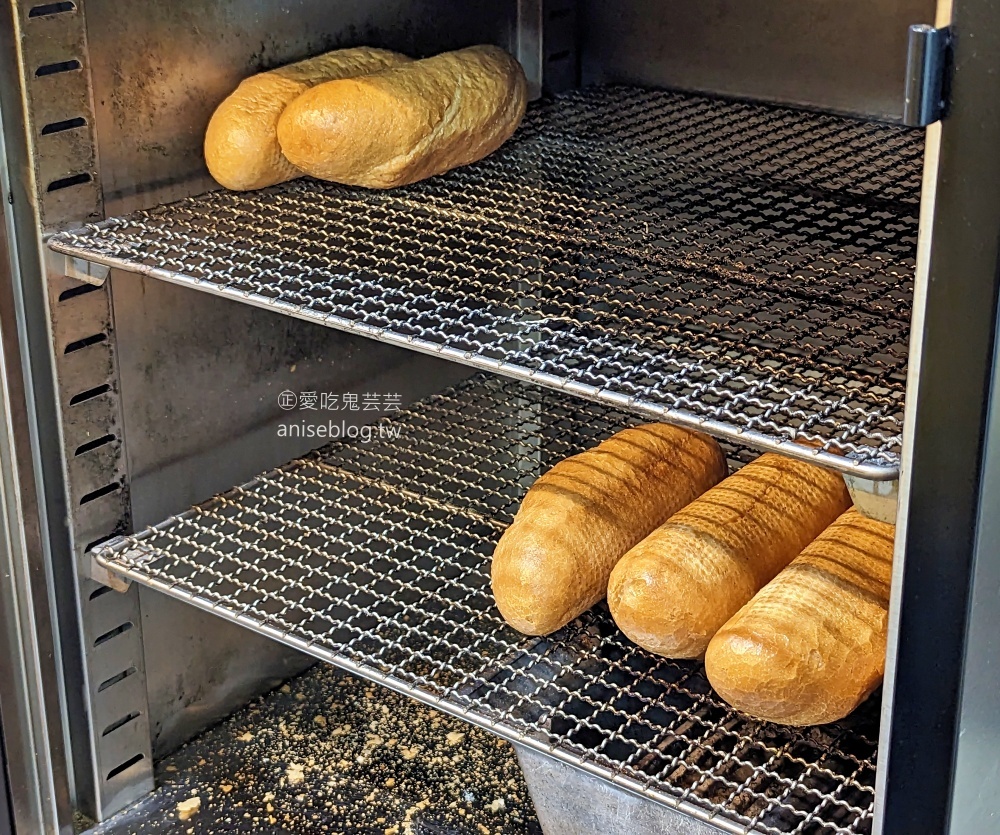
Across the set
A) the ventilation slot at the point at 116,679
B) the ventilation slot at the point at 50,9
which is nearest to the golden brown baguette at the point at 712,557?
the ventilation slot at the point at 116,679

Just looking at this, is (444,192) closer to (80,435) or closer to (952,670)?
(80,435)

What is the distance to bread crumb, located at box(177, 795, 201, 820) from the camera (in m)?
1.39

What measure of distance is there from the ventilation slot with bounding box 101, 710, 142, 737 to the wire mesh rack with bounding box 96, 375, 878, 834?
0.63 feet

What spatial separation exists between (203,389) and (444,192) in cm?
34

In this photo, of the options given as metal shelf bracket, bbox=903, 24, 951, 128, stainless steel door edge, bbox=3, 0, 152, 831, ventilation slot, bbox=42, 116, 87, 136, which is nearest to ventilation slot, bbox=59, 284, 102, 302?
stainless steel door edge, bbox=3, 0, 152, 831

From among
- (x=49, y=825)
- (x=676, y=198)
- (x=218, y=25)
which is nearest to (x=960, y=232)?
(x=676, y=198)

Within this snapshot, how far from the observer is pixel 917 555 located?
0.77 metres

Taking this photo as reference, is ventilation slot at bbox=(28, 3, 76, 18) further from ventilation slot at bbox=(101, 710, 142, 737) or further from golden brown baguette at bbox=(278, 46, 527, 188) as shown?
ventilation slot at bbox=(101, 710, 142, 737)

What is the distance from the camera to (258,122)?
1.28 m

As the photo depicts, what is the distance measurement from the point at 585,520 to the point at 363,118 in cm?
46

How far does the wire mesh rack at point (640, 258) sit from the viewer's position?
97 cm

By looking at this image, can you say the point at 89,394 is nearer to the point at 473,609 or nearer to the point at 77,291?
the point at 77,291

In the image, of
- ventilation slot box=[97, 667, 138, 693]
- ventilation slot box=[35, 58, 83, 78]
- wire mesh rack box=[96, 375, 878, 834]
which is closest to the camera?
wire mesh rack box=[96, 375, 878, 834]

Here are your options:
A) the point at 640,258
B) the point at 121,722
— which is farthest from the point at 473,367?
the point at 121,722
